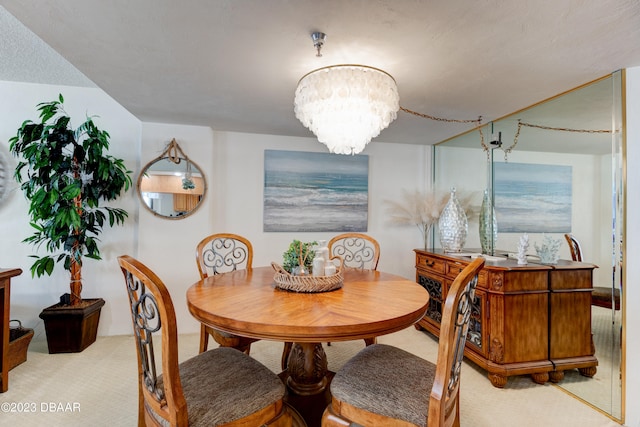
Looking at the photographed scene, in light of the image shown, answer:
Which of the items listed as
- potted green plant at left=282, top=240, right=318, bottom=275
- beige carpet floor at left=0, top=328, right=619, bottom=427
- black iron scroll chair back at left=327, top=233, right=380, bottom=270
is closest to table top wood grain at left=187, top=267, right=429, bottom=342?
potted green plant at left=282, top=240, right=318, bottom=275

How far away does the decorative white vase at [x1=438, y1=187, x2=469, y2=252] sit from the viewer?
297cm

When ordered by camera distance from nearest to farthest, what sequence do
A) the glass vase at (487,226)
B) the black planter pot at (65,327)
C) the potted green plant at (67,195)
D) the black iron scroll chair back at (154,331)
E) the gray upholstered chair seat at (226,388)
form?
1. the black iron scroll chair back at (154,331)
2. the gray upholstered chair seat at (226,388)
3. the potted green plant at (67,195)
4. the black planter pot at (65,327)
5. the glass vase at (487,226)

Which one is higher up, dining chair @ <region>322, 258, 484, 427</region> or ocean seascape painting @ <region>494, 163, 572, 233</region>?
ocean seascape painting @ <region>494, 163, 572, 233</region>

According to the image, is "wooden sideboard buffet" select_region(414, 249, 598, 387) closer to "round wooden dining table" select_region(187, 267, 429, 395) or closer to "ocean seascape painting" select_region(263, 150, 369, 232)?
"round wooden dining table" select_region(187, 267, 429, 395)

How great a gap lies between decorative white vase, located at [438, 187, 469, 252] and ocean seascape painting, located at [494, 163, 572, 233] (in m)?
0.31

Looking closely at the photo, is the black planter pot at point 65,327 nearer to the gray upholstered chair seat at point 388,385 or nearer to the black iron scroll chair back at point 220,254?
the black iron scroll chair back at point 220,254

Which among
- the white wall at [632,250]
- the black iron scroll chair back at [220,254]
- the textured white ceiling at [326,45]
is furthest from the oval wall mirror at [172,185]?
the white wall at [632,250]

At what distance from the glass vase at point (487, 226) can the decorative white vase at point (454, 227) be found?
6.1 inches

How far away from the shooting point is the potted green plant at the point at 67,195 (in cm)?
247

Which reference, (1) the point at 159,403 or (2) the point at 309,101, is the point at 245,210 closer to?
(2) the point at 309,101

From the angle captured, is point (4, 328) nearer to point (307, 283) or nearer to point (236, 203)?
point (236, 203)

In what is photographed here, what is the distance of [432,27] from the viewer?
144cm

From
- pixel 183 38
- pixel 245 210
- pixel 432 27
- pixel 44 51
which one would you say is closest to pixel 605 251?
pixel 432 27

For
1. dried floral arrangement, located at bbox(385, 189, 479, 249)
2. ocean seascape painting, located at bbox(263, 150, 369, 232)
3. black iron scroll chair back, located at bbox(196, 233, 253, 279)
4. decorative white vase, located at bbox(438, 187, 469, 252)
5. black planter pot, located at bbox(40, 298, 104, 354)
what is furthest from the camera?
ocean seascape painting, located at bbox(263, 150, 369, 232)
